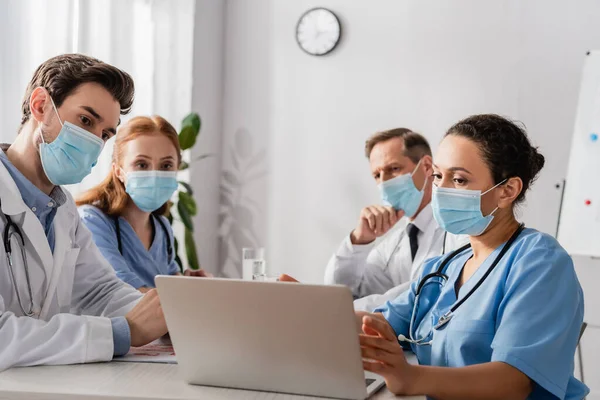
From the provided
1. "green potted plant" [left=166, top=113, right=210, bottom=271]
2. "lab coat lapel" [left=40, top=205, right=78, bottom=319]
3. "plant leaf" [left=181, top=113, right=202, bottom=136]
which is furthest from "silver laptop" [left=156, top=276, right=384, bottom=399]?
"plant leaf" [left=181, top=113, right=202, bottom=136]

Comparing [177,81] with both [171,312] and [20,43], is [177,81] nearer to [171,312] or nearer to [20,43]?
[20,43]

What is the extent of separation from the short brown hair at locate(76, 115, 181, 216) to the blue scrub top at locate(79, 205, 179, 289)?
1.9 inches

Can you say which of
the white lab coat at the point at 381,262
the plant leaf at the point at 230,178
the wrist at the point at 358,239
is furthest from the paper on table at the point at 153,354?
the plant leaf at the point at 230,178

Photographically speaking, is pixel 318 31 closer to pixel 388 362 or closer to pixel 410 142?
pixel 410 142

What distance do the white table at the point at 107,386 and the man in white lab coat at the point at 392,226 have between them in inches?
55.5

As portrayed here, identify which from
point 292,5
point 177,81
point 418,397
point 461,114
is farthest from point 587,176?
point 418,397

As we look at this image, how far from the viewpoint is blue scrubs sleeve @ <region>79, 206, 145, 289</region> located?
7.77 ft

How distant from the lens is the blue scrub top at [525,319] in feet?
4.47

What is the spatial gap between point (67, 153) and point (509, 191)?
102 centimetres

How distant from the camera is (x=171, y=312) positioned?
130cm

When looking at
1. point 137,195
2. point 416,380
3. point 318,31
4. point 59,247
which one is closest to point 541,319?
point 416,380

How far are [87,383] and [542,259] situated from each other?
0.87m

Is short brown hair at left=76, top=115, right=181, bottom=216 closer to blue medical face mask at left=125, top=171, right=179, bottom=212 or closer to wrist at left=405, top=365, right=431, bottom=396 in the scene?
blue medical face mask at left=125, top=171, right=179, bottom=212

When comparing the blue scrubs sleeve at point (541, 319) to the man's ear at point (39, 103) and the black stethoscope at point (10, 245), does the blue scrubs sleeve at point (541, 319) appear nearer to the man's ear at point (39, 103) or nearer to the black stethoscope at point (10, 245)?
the black stethoscope at point (10, 245)
